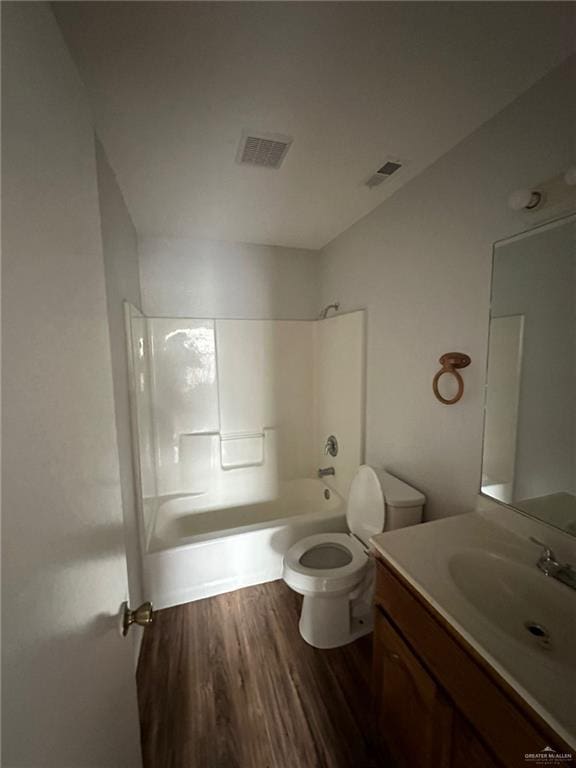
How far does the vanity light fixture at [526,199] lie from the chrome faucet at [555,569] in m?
1.13

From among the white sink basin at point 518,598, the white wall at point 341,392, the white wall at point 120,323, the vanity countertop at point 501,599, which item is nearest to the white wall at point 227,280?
the white wall at point 341,392

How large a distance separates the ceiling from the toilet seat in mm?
1979

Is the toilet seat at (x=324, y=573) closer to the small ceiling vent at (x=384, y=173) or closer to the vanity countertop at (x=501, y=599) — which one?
the vanity countertop at (x=501, y=599)

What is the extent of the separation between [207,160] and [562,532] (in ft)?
6.53

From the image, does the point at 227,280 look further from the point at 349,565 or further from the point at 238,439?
the point at 349,565

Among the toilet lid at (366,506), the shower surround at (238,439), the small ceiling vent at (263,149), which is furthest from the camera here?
the shower surround at (238,439)

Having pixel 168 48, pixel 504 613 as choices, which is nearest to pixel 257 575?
pixel 504 613

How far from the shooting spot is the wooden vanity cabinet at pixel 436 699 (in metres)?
0.66

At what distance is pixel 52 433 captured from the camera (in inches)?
18.2

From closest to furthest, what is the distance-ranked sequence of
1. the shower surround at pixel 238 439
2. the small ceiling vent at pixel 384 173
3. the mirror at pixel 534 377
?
the mirror at pixel 534 377
the small ceiling vent at pixel 384 173
the shower surround at pixel 238 439

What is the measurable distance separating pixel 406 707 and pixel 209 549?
1.27 m

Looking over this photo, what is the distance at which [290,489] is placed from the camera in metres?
2.77

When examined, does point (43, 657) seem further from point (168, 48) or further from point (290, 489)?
point (290, 489)

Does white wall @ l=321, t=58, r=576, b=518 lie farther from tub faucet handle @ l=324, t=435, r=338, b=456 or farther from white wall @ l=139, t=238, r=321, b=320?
white wall @ l=139, t=238, r=321, b=320
